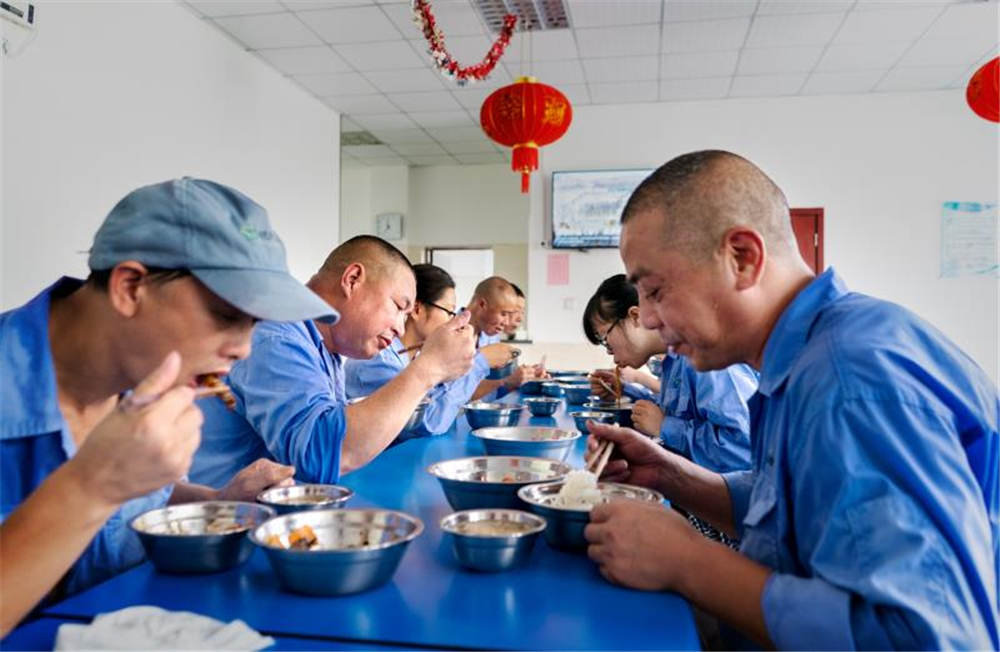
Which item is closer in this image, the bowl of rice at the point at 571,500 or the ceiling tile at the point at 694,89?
the bowl of rice at the point at 571,500

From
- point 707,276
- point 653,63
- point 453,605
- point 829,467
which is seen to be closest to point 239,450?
point 453,605

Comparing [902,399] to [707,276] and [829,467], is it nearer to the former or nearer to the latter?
[829,467]

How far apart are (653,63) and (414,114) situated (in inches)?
92.4

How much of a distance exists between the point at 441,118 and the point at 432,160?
189cm

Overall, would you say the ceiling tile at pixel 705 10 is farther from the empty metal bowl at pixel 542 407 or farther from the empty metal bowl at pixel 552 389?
the empty metal bowl at pixel 542 407

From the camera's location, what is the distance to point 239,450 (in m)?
1.99

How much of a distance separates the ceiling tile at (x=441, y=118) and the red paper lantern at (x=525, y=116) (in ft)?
7.24

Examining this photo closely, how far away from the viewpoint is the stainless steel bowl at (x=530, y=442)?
2.04 meters

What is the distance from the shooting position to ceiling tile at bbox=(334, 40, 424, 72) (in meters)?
5.09

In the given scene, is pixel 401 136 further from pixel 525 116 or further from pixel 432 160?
pixel 525 116

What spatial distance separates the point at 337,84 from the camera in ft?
19.5

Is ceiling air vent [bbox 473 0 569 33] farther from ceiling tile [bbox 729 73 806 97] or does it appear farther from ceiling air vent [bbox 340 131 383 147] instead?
ceiling air vent [bbox 340 131 383 147]

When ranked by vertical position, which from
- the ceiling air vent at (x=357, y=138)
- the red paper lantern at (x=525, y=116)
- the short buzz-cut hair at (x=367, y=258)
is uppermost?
the ceiling air vent at (x=357, y=138)

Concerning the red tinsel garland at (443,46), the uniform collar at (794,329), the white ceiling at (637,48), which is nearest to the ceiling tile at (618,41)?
the white ceiling at (637,48)
